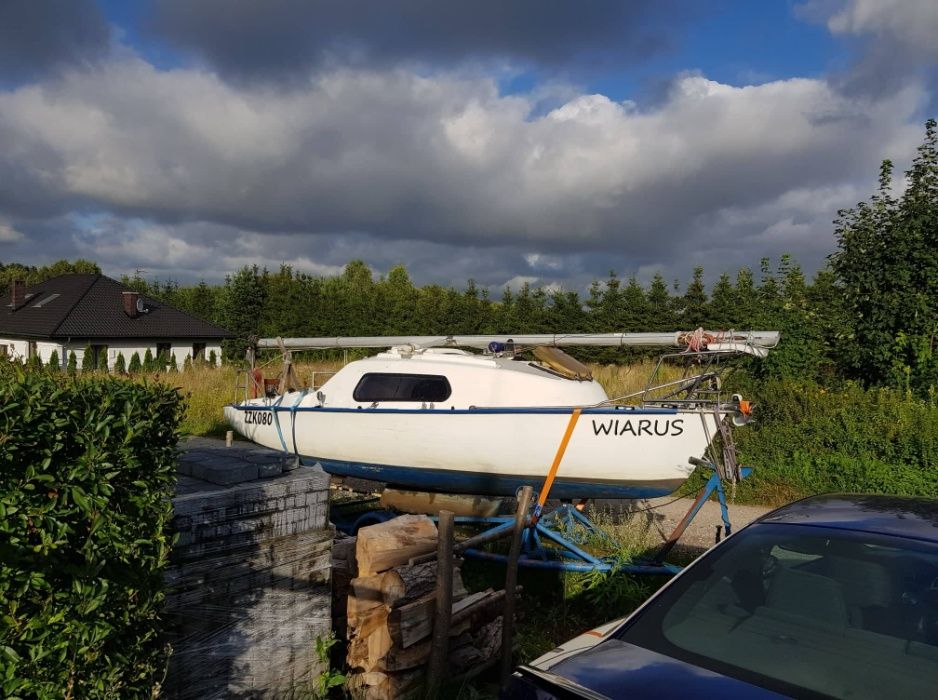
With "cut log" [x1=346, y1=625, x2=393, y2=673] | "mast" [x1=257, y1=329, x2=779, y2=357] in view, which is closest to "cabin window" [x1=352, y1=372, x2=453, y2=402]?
"mast" [x1=257, y1=329, x2=779, y2=357]

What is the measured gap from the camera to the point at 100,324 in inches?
1412

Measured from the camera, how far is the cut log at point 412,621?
4.04m

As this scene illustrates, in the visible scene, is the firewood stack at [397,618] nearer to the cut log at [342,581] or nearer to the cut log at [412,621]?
the cut log at [412,621]

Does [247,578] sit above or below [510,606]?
above

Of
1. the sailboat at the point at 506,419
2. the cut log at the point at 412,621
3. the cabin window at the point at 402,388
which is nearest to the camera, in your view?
the cut log at the point at 412,621

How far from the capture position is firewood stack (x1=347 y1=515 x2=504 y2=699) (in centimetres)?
407

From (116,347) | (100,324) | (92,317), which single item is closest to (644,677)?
(116,347)

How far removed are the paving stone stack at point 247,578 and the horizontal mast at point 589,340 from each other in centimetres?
507

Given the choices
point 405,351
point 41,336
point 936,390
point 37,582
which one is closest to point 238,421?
point 405,351

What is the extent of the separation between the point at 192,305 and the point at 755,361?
132ft

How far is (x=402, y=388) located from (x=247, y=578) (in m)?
5.47

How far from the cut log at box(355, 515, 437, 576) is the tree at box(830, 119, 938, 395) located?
10.2 meters

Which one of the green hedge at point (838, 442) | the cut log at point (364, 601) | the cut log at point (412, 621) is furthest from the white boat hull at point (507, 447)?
the cut log at point (364, 601)

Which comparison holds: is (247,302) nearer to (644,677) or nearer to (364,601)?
(364,601)
